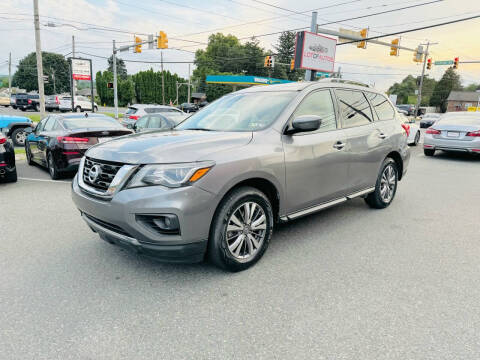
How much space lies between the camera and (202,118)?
4.33 m

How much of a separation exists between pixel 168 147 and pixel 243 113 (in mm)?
1284

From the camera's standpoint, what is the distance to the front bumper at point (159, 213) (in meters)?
2.77

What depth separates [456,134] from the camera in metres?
11.3

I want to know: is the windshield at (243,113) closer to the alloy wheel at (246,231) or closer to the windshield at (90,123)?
the alloy wheel at (246,231)

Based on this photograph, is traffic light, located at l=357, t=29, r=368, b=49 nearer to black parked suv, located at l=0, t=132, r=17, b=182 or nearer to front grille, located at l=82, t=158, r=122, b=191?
black parked suv, located at l=0, t=132, r=17, b=182

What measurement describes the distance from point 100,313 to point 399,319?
2.28m

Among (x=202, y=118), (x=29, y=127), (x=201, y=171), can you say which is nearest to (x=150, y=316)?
(x=201, y=171)

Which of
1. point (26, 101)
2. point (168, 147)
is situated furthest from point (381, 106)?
point (26, 101)

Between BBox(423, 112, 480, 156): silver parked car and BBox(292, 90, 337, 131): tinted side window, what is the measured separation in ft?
29.6

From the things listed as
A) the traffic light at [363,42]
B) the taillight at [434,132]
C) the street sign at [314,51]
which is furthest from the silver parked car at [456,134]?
the street sign at [314,51]

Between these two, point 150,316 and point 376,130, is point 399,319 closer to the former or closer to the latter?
point 150,316

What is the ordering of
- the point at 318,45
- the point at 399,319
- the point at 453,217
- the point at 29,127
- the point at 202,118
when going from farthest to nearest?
the point at 318,45 < the point at 29,127 < the point at 453,217 < the point at 202,118 < the point at 399,319

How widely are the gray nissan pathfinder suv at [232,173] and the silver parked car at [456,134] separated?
8.13 meters

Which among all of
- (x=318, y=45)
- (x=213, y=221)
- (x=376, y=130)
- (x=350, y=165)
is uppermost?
(x=318, y=45)
